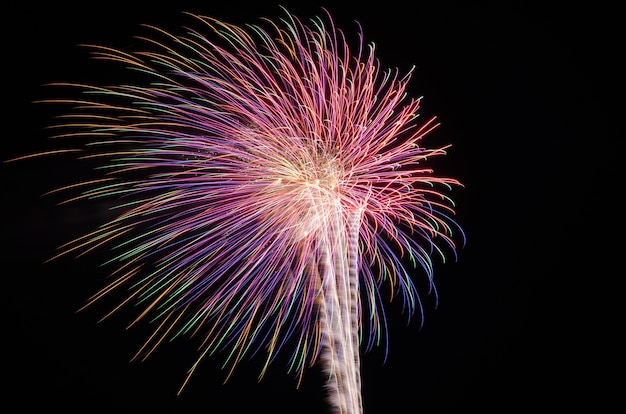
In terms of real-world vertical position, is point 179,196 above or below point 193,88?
below

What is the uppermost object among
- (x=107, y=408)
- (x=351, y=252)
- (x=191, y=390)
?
(x=191, y=390)

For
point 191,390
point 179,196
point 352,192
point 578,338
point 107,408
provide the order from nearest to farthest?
point 179,196 → point 352,192 → point 107,408 → point 578,338 → point 191,390

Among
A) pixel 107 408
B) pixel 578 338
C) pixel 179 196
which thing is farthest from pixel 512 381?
pixel 179 196

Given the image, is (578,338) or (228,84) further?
(578,338)

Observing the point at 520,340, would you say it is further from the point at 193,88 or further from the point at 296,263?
the point at 193,88

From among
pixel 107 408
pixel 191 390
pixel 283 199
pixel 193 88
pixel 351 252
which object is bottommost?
Answer: pixel 351 252

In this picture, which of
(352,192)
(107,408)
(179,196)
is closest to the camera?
(179,196)

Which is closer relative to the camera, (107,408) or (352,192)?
(352,192)

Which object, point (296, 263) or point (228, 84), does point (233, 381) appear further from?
point (228, 84)

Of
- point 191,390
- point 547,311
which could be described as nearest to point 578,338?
point 547,311
